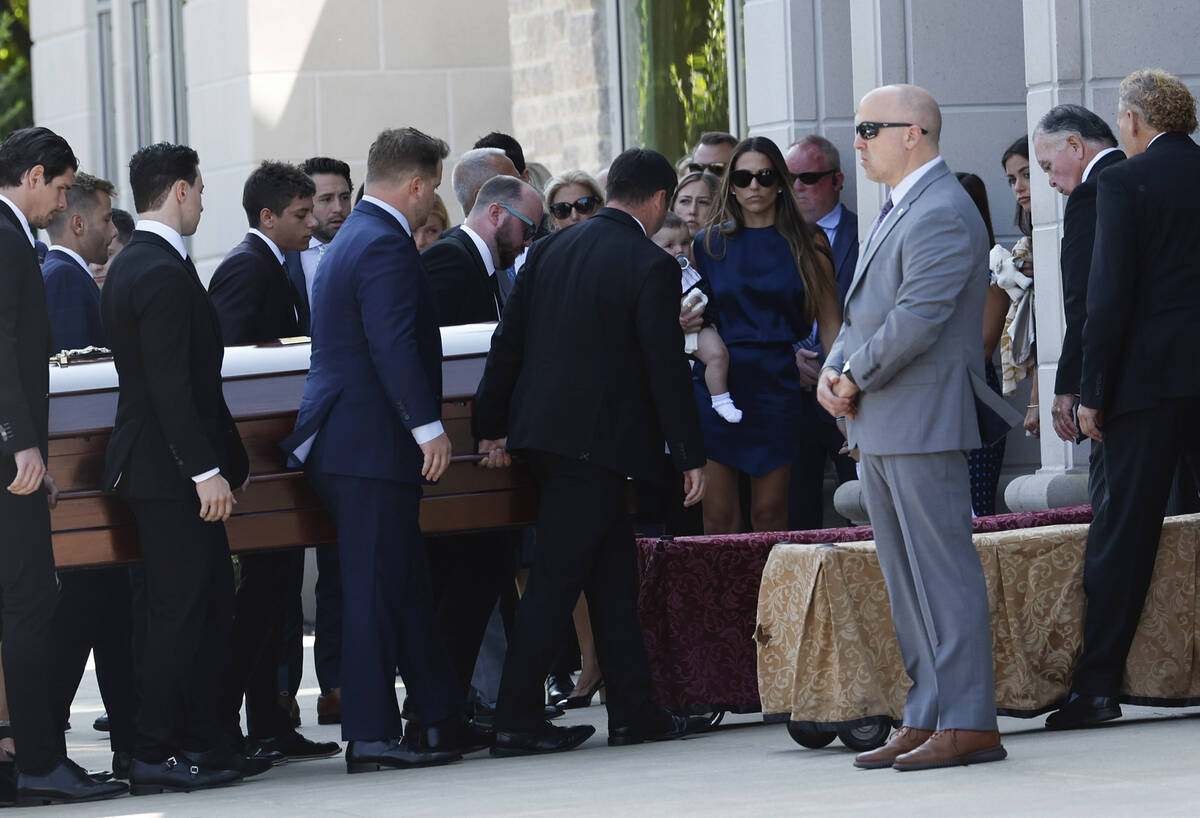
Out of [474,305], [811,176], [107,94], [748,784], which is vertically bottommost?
[748,784]

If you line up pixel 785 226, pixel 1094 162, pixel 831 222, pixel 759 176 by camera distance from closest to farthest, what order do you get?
pixel 1094 162 < pixel 759 176 < pixel 785 226 < pixel 831 222

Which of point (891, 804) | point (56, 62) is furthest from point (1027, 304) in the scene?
point (56, 62)

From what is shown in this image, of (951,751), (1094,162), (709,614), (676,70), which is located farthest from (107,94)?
(951,751)

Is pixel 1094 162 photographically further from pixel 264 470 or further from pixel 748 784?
pixel 264 470

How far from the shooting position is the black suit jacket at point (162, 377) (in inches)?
249

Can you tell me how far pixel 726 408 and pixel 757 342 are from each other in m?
0.32

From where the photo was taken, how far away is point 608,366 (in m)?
6.86

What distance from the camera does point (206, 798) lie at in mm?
6285

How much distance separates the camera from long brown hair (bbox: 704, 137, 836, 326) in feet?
26.8

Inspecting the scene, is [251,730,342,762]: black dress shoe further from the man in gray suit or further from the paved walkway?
the man in gray suit

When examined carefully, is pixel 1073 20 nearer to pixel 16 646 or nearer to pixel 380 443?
pixel 380 443

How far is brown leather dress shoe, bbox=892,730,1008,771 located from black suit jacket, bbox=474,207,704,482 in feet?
4.55

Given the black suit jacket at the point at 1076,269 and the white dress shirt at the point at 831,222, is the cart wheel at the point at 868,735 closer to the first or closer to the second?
the black suit jacket at the point at 1076,269

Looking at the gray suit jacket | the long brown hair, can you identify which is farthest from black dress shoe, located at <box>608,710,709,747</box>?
the long brown hair
